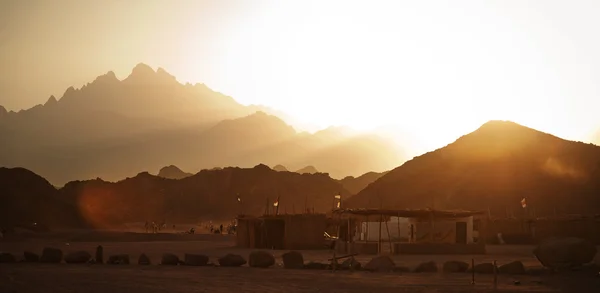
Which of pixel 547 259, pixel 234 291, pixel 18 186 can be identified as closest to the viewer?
pixel 234 291

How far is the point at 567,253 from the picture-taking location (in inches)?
936

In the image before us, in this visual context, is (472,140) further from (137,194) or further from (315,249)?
(315,249)

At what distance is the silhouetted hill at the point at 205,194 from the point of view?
413 ft

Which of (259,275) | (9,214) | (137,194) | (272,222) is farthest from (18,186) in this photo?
(259,275)

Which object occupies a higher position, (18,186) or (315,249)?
(18,186)

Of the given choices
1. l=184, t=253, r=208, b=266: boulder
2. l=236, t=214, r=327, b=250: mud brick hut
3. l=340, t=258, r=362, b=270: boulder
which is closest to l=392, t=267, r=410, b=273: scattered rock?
l=340, t=258, r=362, b=270: boulder

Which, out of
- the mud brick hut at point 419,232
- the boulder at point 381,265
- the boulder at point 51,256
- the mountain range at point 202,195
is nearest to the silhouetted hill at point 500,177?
the mountain range at point 202,195

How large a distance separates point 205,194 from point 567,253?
112 meters

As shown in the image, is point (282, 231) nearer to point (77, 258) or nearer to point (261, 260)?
point (77, 258)

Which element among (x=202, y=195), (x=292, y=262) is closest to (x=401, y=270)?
(x=292, y=262)

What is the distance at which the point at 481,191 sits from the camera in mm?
91812

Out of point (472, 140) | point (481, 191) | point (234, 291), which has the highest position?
point (472, 140)

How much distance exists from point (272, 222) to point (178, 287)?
93.4ft

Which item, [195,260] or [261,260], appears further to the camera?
[195,260]
